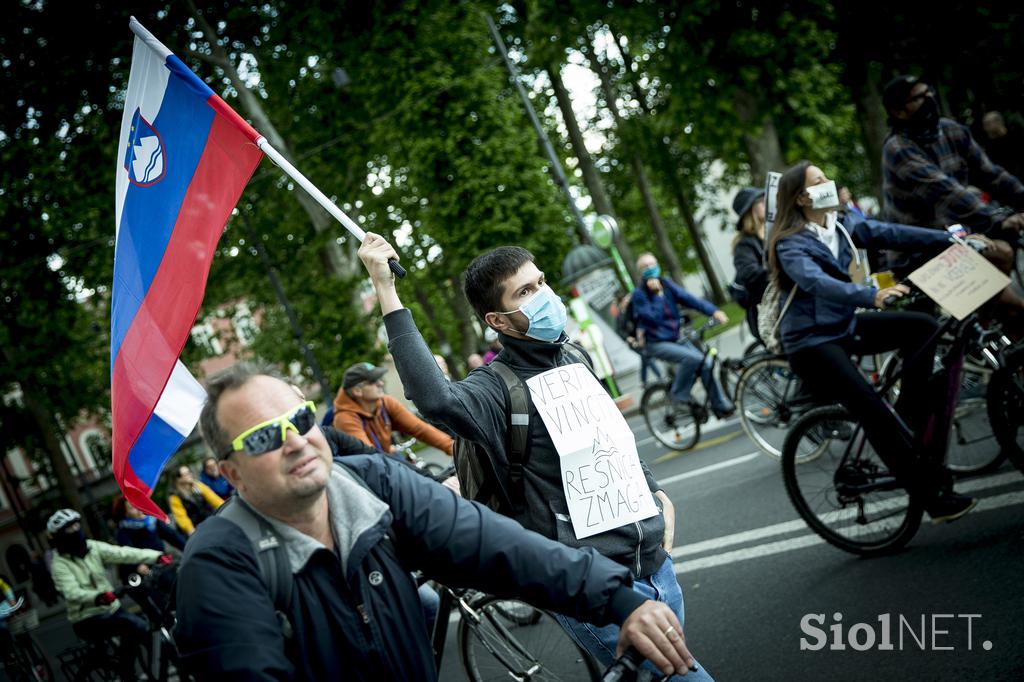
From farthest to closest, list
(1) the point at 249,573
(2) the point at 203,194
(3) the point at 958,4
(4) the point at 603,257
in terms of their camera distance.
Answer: (4) the point at 603,257 → (3) the point at 958,4 → (2) the point at 203,194 → (1) the point at 249,573

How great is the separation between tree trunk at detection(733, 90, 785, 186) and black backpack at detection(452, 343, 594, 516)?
1012cm

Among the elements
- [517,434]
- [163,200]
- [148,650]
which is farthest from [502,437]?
[148,650]

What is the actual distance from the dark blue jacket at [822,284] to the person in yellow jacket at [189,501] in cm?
748

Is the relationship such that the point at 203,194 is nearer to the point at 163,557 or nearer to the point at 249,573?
the point at 249,573

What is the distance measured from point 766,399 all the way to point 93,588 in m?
6.46

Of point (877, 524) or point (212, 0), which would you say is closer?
point (877, 524)

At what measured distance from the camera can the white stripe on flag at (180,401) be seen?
137 inches

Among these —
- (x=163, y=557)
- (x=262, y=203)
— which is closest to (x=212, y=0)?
(x=262, y=203)

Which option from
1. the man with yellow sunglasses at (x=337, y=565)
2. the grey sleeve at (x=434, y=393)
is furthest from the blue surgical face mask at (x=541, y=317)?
the man with yellow sunglasses at (x=337, y=565)

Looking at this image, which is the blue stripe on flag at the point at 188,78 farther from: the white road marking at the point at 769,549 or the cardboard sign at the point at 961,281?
the white road marking at the point at 769,549

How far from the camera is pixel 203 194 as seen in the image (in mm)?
3713

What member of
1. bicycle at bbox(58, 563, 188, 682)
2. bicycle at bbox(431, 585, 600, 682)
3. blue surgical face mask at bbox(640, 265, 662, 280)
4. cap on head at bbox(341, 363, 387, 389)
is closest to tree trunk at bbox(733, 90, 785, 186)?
blue surgical face mask at bbox(640, 265, 662, 280)

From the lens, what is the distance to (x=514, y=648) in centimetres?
389

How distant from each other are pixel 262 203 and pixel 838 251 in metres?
20.2
